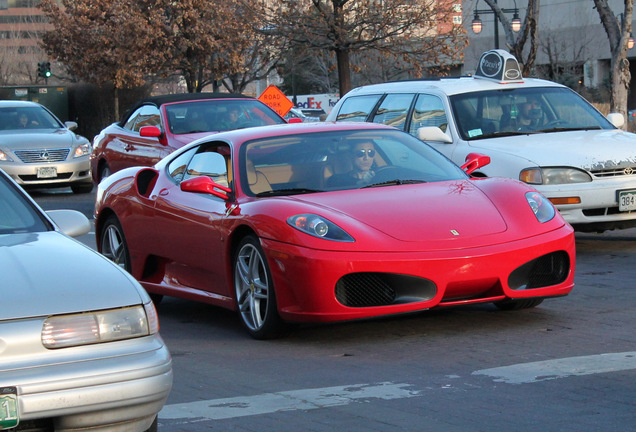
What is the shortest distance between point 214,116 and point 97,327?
10058 millimetres

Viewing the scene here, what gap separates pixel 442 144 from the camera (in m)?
10.9

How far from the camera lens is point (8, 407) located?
11.8 ft

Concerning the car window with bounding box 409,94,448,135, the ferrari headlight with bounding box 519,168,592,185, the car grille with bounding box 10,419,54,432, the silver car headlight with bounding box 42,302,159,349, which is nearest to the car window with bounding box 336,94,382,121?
the car window with bounding box 409,94,448,135

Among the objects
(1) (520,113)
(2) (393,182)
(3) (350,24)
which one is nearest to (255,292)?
(2) (393,182)

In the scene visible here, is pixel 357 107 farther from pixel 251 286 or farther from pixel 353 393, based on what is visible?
pixel 353 393

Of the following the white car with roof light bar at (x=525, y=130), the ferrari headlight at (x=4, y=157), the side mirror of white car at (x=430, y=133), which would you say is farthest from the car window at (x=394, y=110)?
the ferrari headlight at (x=4, y=157)

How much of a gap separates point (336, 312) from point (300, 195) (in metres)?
1.03

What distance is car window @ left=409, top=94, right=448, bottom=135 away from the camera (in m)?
11.1

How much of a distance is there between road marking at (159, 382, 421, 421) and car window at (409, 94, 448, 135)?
604 cm

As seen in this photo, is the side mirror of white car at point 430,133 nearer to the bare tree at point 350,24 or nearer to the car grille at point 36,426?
the car grille at point 36,426

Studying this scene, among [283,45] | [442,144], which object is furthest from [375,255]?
[283,45]

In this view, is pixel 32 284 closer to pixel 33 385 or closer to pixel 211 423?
pixel 33 385

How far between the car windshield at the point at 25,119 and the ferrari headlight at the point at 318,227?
1430 cm

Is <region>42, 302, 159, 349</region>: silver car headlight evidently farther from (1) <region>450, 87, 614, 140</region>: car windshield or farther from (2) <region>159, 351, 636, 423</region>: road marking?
(1) <region>450, 87, 614, 140</region>: car windshield
